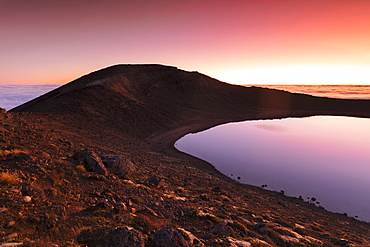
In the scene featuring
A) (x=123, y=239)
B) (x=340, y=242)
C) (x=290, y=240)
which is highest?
(x=123, y=239)

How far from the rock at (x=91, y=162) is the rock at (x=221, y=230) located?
6.75 meters

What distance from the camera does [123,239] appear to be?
18.9 ft

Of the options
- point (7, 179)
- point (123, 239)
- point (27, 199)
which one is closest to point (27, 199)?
point (27, 199)

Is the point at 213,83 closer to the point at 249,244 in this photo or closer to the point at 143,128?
the point at 143,128

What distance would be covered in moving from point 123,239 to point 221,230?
454 cm

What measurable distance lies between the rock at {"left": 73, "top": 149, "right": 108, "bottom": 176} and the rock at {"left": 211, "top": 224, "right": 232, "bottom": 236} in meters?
6.75

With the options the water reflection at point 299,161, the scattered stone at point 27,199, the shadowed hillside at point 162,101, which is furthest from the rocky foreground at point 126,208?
the shadowed hillside at point 162,101

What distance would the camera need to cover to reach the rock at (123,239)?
5699 mm

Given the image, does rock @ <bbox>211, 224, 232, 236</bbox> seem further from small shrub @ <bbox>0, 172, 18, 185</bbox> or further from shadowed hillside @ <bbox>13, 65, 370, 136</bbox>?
shadowed hillside @ <bbox>13, 65, 370, 136</bbox>

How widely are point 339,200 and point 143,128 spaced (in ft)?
112

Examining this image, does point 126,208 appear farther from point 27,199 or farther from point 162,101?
point 162,101

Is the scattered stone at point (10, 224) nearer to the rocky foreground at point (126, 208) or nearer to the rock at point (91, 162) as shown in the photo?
the rocky foreground at point (126, 208)

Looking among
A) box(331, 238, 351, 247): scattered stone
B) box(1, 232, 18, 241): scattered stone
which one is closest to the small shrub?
box(1, 232, 18, 241): scattered stone

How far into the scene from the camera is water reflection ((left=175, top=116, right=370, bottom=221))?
21.9 meters
